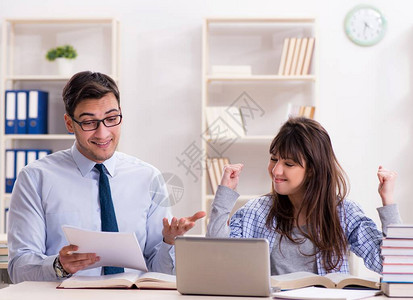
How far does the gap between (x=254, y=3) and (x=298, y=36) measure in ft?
1.26

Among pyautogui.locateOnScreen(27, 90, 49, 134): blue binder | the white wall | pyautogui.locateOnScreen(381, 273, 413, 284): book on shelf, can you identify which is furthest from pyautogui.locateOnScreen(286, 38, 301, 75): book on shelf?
pyautogui.locateOnScreen(381, 273, 413, 284): book on shelf

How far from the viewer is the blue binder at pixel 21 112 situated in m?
4.38

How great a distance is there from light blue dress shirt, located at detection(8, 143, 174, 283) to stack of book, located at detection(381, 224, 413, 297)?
722 mm

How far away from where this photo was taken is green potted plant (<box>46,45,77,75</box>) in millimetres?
4453

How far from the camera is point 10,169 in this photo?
4.40 metres

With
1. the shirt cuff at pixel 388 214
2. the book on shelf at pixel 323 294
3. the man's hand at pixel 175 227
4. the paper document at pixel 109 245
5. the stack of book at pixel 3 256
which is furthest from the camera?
the stack of book at pixel 3 256

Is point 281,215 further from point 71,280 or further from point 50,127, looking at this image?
point 50,127

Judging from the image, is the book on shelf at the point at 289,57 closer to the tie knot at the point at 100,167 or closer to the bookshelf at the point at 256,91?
the bookshelf at the point at 256,91

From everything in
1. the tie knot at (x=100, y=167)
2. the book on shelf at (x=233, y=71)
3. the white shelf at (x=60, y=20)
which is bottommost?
the tie knot at (x=100, y=167)

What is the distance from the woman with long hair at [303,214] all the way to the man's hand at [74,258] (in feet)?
1.60

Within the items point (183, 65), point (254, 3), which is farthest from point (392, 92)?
point (183, 65)

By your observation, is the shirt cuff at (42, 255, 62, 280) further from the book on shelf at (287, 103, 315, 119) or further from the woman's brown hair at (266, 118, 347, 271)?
the book on shelf at (287, 103, 315, 119)

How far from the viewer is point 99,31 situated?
15.1 ft

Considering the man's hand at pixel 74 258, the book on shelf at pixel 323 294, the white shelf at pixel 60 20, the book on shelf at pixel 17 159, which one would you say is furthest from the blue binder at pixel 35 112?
the book on shelf at pixel 323 294
